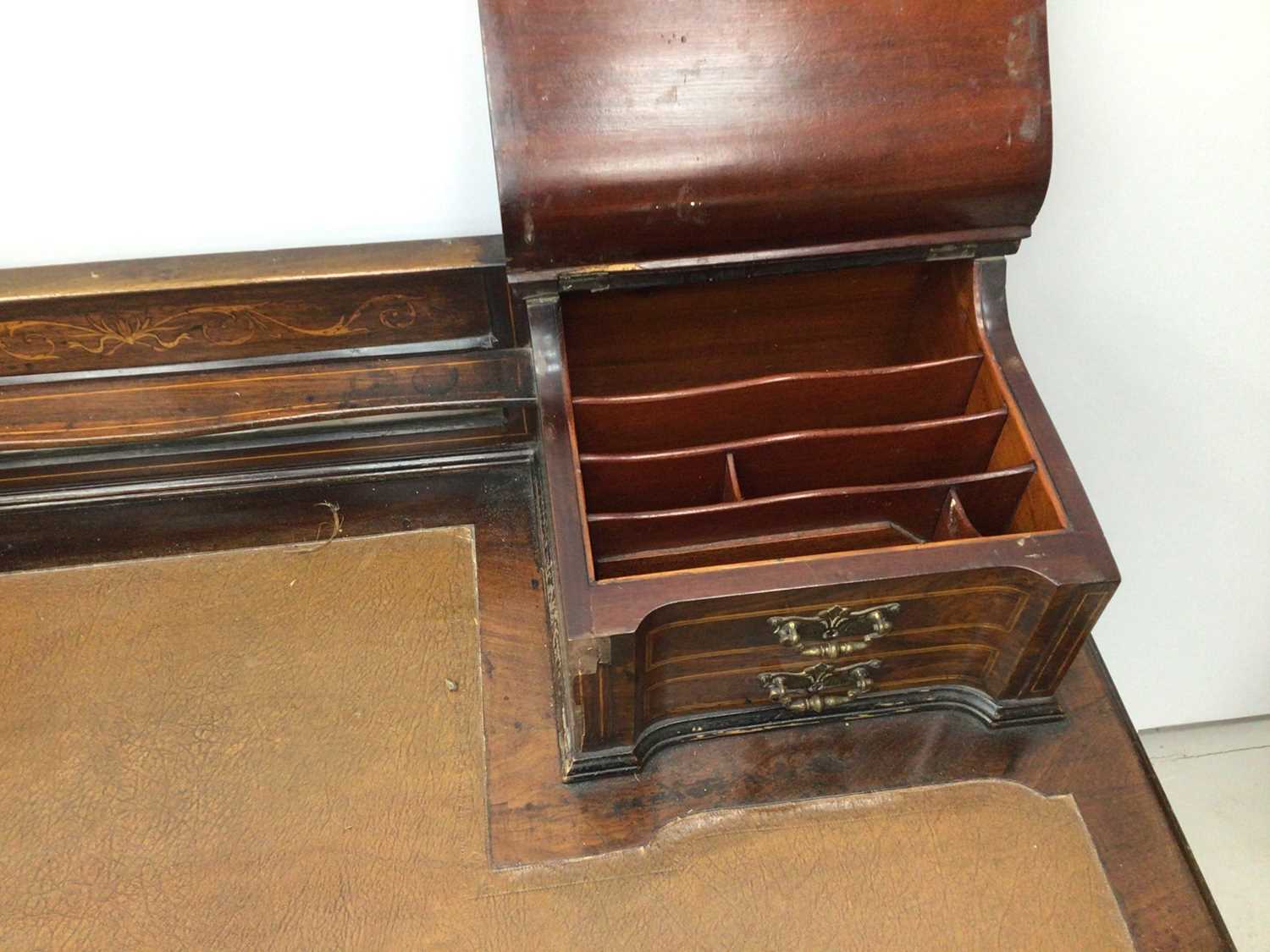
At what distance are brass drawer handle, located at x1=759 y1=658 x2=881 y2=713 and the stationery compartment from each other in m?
0.15

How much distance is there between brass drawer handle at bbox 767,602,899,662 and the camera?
0.87 m

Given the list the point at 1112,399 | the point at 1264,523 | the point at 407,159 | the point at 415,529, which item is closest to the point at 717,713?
the point at 415,529

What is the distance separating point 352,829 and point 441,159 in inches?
28.3

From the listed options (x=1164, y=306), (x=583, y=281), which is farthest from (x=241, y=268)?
(x=1164, y=306)

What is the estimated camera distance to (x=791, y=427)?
110 cm

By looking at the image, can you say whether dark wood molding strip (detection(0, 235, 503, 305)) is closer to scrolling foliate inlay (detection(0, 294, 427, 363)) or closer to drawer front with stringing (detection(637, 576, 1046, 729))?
scrolling foliate inlay (detection(0, 294, 427, 363))

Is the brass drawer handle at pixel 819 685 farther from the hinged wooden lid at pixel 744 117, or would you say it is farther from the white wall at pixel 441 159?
the white wall at pixel 441 159

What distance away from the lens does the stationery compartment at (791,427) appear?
3.21ft

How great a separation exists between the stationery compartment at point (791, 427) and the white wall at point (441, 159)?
0.83 feet

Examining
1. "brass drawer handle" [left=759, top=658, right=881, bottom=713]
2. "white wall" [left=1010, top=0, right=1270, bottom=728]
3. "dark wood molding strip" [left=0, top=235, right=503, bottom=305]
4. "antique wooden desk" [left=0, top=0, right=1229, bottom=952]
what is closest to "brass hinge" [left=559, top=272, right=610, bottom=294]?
"antique wooden desk" [left=0, top=0, right=1229, bottom=952]

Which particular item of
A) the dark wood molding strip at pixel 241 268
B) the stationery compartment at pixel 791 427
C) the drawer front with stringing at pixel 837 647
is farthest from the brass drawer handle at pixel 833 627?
the dark wood molding strip at pixel 241 268

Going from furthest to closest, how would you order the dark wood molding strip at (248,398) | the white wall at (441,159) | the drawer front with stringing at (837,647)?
1. the dark wood molding strip at (248,398)
2. the white wall at (441,159)
3. the drawer front with stringing at (837,647)

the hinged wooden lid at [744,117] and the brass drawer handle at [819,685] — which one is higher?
the hinged wooden lid at [744,117]

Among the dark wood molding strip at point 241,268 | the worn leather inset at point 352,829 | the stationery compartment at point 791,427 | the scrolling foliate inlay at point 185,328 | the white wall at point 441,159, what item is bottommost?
the worn leather inset at point 352,829
